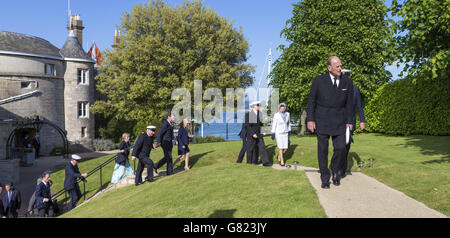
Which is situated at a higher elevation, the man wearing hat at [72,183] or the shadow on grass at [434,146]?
the shadow on grass at [434,146]

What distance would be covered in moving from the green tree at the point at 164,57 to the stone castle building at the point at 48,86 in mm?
4537

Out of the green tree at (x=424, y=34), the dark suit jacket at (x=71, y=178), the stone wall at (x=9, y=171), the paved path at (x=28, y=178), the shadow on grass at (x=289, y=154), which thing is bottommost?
the paved path at (x=28, y=178)

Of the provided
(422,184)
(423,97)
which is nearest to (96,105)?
(423,97)

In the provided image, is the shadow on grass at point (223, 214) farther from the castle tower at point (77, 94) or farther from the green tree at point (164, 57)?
the castle tower at point (77, 94)

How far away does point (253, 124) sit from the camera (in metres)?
12.3

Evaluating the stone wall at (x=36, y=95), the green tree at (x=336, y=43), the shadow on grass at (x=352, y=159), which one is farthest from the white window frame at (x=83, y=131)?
the shadow on grass at (x=352, y=159)

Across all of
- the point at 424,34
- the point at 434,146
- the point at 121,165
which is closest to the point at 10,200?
the point at 121,165

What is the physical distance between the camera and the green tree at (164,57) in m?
31.4

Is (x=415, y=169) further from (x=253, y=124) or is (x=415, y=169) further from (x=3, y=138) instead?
(x=3, y=138)

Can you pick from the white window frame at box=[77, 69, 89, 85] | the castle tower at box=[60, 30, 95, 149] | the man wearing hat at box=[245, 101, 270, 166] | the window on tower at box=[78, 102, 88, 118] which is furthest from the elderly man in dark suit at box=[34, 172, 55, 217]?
the white window frame at box=[77, 69, 89, 85]

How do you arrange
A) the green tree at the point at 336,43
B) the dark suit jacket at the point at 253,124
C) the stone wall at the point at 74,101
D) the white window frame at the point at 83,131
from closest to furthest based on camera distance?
1. the dark suit jacket at the point at 253,124
2. the green tree at the point at 336,43
3. the stone wall at the point at 74,101
4. the white window frame at the point at 83,131

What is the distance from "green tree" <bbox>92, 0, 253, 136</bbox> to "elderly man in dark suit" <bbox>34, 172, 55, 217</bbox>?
18.1 m

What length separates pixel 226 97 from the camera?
3312 centimetres

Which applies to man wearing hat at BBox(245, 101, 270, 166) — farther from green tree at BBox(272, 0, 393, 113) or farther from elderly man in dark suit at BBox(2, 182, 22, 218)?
green tree at BBox(272, 0, 393, 113)
